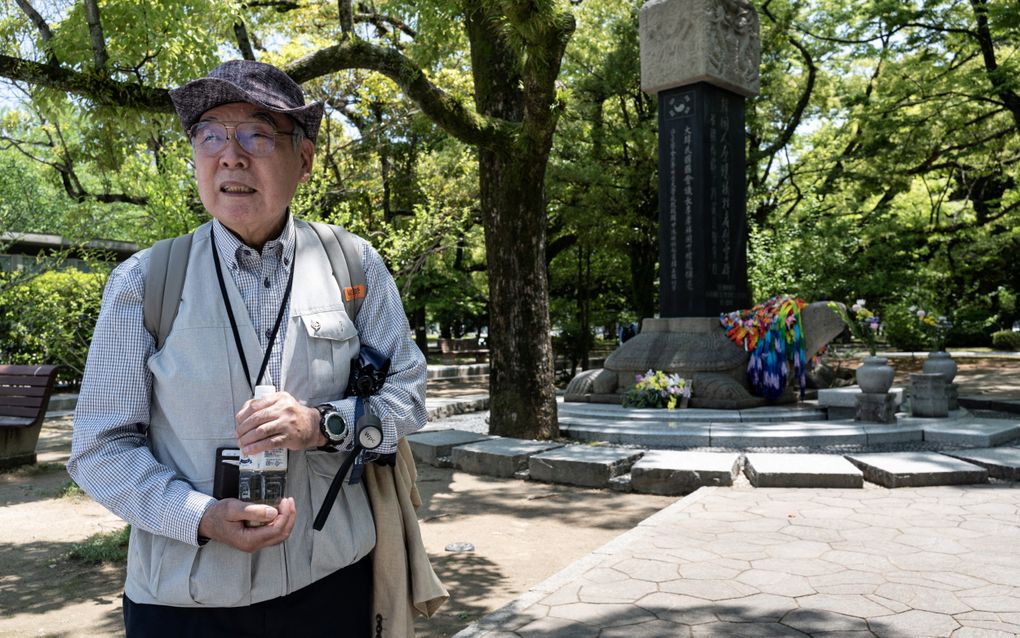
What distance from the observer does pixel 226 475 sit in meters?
1.68

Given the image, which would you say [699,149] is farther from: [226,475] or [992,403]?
[226,475]

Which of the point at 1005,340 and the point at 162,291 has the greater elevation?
the point at 1005,340

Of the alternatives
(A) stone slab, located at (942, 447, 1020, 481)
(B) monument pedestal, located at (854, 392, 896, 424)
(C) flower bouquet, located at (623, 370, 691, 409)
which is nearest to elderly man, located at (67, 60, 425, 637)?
(A) stone slab, located at (942, 447, 1020, 481)

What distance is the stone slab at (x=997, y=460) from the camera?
267 inches

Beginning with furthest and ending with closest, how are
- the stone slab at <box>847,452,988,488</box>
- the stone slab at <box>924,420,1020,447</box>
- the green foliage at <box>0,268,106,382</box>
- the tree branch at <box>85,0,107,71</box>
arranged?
the green foliage at <box>0,268,106,382</box> → the stone slab at <box>924,420,1020,447</box> → the stone slab at <box>847,452,988,488</box> → the tree branch at <box>85,0,107,71</box>

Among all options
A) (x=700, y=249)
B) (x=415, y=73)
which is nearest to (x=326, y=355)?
(x=415, y=73)

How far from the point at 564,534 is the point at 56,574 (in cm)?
334

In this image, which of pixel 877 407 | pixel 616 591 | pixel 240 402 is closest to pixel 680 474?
pixel 616 591

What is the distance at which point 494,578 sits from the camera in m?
4.79

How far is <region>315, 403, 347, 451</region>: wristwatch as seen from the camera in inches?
67.8

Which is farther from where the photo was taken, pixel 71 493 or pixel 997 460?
pixel 71 493

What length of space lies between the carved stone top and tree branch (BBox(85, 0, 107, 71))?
796 centimetres

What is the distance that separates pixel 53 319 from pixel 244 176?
9.08 m

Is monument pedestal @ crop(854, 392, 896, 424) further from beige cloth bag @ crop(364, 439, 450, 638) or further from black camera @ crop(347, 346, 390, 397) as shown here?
black camera @ crop(347, 346, 390, 397)
